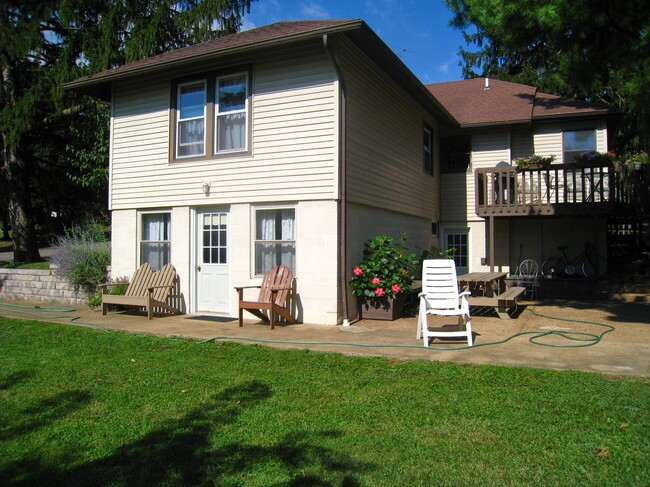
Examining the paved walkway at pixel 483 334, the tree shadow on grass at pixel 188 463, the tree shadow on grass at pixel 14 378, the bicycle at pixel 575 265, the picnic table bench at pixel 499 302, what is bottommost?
the tree shadow on grass at pixel 188 463

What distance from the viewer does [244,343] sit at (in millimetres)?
7340

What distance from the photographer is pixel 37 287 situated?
12742 mm

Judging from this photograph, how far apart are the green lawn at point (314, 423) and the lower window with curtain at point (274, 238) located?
346 centimetres

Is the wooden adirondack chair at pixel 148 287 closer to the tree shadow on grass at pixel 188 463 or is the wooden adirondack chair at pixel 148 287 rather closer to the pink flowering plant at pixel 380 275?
the pink flowering plant at pixel 380 275

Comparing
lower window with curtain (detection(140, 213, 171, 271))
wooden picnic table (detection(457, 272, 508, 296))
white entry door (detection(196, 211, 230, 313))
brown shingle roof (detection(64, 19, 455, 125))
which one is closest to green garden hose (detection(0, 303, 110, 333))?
lower window with curtain (detection(140, 213, 171, 271))

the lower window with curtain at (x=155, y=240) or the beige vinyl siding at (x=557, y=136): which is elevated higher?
the beige vinyl siding at (x=557, y=136)

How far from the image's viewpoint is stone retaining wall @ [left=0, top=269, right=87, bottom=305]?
12273 millimetres

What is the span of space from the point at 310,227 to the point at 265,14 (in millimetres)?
14279

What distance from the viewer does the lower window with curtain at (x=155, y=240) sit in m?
11.1

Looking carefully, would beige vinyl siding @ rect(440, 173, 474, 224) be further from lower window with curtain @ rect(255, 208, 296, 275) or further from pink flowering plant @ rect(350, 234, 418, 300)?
lower window with curtain @ rect(255, 208, 296, 275)

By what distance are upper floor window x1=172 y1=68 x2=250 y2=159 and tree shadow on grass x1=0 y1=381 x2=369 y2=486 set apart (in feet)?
22.9

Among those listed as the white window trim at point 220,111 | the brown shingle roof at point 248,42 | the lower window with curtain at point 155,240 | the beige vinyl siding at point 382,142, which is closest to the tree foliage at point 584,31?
the beige vinyl siding at point 382,142

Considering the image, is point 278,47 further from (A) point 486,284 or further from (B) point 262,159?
(A) point 486,284

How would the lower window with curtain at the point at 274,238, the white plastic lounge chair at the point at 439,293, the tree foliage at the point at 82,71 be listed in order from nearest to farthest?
the white plastic lounge chair at the point at 439,293, the lower window with curtain at the point at 274,238, the tree foliage at the point at 82,71
